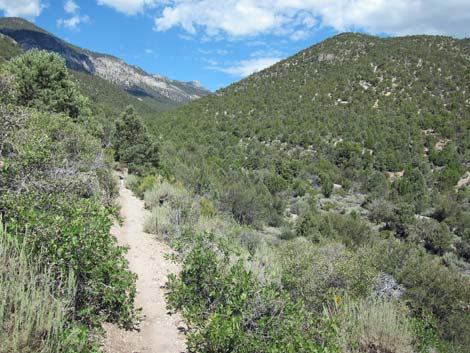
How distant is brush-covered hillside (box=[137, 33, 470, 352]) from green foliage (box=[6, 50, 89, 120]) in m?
6.05

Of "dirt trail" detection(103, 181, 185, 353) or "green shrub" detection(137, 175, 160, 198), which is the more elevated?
"green shrub" detection(137, 175, 160, 198)

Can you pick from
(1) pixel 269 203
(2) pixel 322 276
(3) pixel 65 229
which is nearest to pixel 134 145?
(1) pixel 269 203

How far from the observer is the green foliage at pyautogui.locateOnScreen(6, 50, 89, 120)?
48.7 ft

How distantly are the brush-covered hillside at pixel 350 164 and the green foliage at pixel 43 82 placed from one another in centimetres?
605

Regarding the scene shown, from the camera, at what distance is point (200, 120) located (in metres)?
37.2

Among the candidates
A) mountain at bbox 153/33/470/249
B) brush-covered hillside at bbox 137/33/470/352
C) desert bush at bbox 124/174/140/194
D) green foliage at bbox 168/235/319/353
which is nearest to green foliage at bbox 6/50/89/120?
desert bush at bbox 124/174/140/194

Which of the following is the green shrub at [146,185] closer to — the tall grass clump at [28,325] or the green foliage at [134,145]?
the green foliage at [134,145]

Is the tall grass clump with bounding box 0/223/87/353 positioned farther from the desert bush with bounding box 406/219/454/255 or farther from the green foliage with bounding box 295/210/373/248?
the desert bush with bounding box 406/219/454/255

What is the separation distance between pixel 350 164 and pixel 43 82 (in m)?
21.7

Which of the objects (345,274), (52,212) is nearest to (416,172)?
(345,274)

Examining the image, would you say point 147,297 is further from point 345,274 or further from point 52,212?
point 345,274

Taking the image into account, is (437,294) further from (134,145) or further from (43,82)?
(43,82)

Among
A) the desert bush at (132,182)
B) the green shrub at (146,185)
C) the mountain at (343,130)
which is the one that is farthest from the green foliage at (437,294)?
the desert bush at (132,182)

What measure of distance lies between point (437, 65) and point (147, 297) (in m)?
40.8
